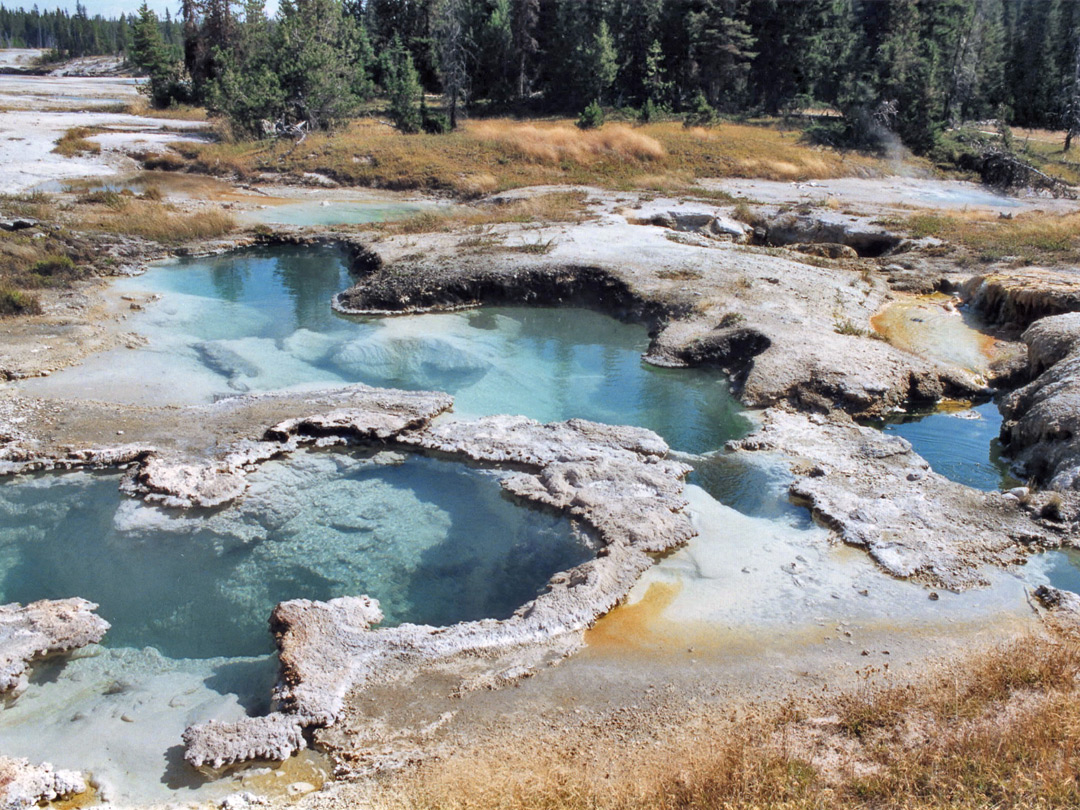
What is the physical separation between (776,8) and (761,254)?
140 feet

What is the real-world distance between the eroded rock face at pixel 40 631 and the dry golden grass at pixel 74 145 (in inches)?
1393

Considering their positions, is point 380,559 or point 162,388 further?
point 162,388

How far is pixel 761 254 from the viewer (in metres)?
22.5

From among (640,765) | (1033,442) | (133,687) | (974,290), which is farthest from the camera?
(974,290)

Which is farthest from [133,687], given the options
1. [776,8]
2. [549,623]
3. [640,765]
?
[776,8]

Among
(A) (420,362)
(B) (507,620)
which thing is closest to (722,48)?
(A) (420,362)

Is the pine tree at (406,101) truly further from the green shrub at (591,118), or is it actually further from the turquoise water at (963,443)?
the turquoise water at (963,443)

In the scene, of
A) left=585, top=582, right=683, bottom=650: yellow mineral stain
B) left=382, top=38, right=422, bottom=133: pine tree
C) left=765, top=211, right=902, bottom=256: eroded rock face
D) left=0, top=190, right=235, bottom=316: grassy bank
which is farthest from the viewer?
left=382, top=38, right=422, bottom=133: pine tree

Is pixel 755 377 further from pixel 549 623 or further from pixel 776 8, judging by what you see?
pixel 776 8

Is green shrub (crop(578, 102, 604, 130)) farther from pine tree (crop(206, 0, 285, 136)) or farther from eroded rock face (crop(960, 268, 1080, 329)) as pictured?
eroded rock face (crop(960, 268, 1080, 329))

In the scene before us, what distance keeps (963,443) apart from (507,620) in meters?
9.13

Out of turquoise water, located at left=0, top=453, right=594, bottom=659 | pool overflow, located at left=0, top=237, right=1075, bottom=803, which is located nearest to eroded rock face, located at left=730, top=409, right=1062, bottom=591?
pool overflow, located at left=0, top=237, right=1075, bottom=803

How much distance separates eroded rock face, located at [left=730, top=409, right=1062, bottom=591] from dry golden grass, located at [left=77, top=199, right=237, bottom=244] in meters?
20.0

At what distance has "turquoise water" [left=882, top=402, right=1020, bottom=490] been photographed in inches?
478
